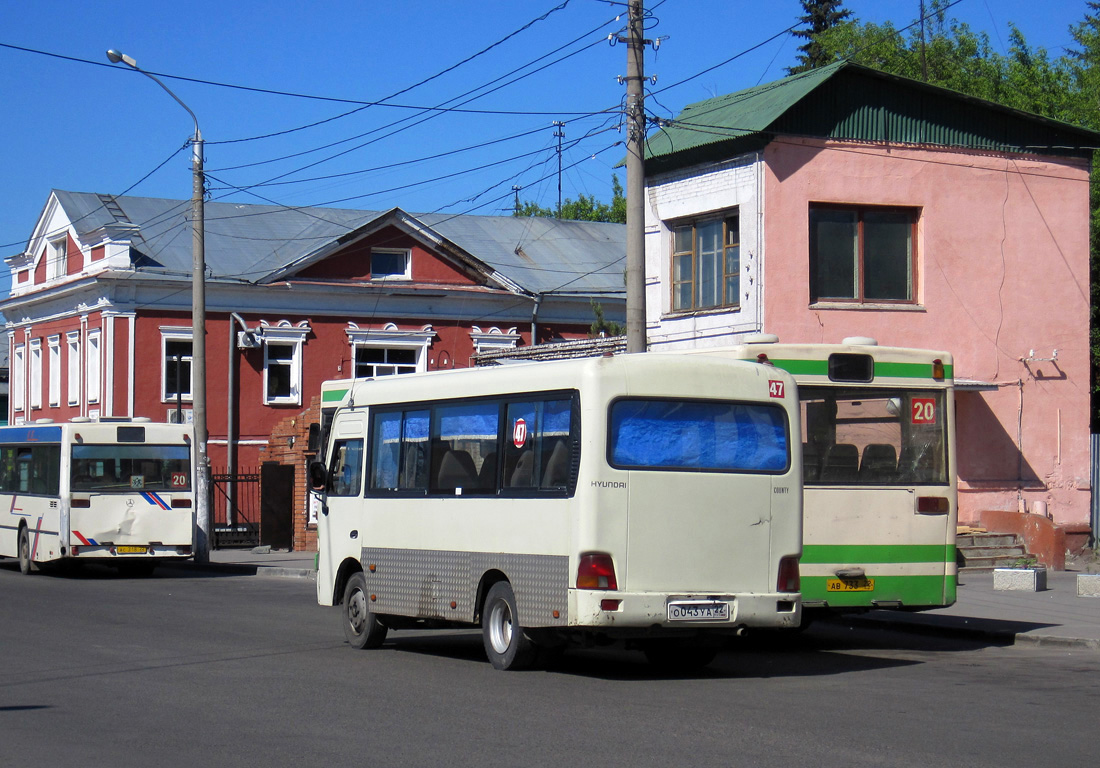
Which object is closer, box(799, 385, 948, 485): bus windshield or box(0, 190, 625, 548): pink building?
box(799, 385, 948, 485): bus windshield

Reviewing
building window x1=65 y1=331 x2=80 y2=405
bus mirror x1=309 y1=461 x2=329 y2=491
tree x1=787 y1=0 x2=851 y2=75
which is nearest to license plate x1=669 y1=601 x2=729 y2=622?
bus mirror x1=309 y1=461 x2=329 y2=491

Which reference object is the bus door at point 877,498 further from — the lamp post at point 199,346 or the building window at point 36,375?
the building window at point 36,375

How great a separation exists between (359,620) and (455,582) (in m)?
1.90

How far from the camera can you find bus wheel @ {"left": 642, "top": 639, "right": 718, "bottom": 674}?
12.6 metres

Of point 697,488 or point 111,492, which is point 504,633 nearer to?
point 697,488

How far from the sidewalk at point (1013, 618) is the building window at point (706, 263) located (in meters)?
6.97

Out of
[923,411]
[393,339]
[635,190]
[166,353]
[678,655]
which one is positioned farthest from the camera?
[393,339]

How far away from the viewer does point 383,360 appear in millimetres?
44438

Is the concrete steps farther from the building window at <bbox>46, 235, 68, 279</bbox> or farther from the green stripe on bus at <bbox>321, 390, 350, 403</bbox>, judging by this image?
the building window at <bbox>46, 235, 68, 279</bbox>

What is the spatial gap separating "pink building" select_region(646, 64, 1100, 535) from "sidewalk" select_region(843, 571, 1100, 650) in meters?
4.99

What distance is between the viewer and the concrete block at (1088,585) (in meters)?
18.4

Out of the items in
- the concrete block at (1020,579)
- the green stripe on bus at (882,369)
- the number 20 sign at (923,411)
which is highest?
the green stripe on bus at (882,369)

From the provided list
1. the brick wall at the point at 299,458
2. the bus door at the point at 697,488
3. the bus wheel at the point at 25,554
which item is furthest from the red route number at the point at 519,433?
the brick wall at the point at 299,458

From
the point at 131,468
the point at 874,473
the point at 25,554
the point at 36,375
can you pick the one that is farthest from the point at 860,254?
the point at 36,375
